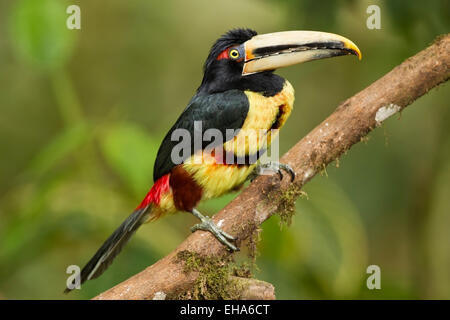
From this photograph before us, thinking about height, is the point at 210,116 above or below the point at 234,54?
below

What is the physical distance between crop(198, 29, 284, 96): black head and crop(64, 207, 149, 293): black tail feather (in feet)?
2.31

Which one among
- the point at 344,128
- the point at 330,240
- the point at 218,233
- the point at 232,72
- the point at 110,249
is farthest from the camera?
the point at 330,240

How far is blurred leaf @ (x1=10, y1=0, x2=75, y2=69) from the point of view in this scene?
313 cm

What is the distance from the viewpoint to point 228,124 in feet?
8.95

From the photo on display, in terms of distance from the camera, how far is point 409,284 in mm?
4566

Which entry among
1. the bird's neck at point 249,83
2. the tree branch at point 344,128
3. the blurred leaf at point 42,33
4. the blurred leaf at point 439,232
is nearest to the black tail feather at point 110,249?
the tree branch at point 344,128

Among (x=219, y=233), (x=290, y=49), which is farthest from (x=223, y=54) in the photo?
(x=219, y=233)

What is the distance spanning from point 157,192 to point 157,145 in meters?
0.24

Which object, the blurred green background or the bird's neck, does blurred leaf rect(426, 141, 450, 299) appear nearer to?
the blurred green background

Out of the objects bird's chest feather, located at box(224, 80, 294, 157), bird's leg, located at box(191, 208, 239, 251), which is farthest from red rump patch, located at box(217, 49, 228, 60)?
bird's leg, located at box(191, 208, 239, 251)

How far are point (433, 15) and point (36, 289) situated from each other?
346 centimetres

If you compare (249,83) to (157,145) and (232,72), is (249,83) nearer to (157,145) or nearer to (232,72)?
(232,72)

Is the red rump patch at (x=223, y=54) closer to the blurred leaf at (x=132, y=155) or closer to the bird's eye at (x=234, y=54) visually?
the bird's eye at (x=234, y=54)

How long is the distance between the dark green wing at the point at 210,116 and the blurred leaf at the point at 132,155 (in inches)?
2.3
